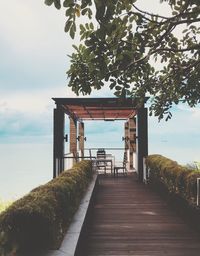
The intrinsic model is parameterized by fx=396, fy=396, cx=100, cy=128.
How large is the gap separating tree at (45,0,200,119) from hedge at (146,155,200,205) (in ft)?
4.22

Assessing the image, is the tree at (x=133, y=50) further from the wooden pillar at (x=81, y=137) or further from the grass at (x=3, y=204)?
the wooden pillar at (x=81, y=137)

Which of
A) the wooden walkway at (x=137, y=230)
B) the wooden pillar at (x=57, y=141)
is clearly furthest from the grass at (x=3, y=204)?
the wooden walkway at (x=137, y=230)

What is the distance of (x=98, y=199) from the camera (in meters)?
10.0

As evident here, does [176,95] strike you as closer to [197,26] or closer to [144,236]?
[197,26]

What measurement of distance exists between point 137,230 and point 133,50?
9.91ft

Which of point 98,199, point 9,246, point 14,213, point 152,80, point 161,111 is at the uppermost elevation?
point 152,80

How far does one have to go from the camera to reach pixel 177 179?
295 inches

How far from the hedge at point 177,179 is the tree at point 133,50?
50.7 inches

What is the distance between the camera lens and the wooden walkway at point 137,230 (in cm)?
515

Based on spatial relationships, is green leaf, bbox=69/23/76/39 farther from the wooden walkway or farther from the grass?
the grass

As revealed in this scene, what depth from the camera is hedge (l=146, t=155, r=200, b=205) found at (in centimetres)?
643

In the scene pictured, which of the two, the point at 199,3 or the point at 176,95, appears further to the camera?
the point at 176,95

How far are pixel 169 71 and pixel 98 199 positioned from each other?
3763mm

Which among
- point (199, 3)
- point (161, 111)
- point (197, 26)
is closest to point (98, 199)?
point (161, 111)
